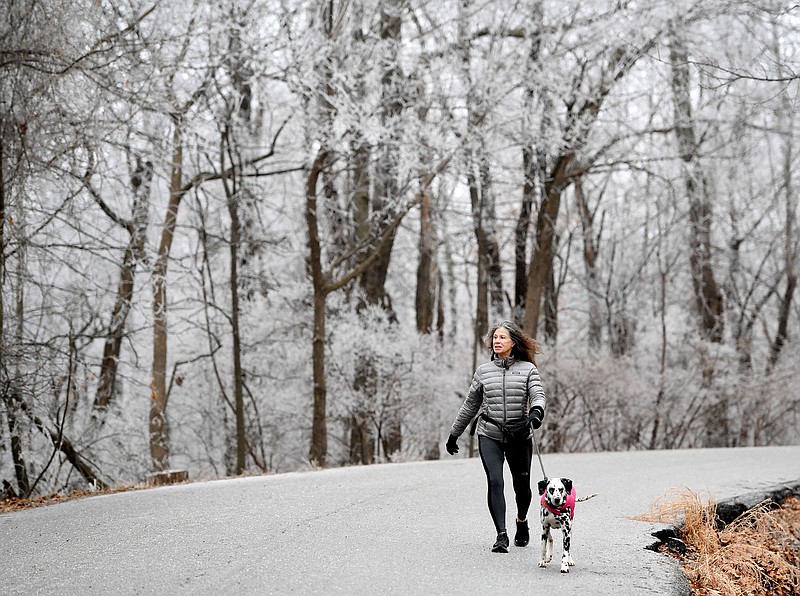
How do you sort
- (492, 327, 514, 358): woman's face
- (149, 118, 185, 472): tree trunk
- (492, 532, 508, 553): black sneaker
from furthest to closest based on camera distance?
1. (149, 118, 185, 472): tree trunk
2. (492, 327, 514, 358): woman's face
3. (492, 532, 508, 553): black sneaker

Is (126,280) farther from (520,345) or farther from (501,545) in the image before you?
(501,545)

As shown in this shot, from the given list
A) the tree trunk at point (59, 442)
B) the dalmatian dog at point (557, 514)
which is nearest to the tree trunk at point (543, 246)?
the tree trunk at point (59, 442)

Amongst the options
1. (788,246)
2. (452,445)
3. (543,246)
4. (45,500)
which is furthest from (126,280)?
(788,246)

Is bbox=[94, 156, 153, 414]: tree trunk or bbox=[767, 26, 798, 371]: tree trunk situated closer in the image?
bbox=[94, 156, 153, 414]: tree trunk

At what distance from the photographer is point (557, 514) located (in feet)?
18.3

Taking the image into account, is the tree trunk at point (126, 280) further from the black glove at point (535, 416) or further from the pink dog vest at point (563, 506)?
the pink dog vest at point (563, 506)

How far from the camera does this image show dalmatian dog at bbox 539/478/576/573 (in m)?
5.57

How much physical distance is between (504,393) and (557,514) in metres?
1.07

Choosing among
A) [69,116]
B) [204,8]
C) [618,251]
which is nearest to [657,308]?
[618,251]

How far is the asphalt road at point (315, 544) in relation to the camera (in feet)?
16.9

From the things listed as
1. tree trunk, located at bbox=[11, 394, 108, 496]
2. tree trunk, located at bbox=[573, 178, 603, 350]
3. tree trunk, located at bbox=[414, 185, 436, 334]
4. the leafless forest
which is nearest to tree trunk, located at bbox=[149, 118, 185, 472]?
the leafless forest

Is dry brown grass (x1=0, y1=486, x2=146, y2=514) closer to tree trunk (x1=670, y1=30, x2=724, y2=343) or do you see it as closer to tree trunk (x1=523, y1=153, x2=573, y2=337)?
tree trunk (x1=523, y1=153, x2=573, y2=337)

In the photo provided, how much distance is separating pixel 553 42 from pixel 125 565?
1710 cm

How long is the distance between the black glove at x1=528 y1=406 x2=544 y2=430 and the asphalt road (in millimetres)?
965
